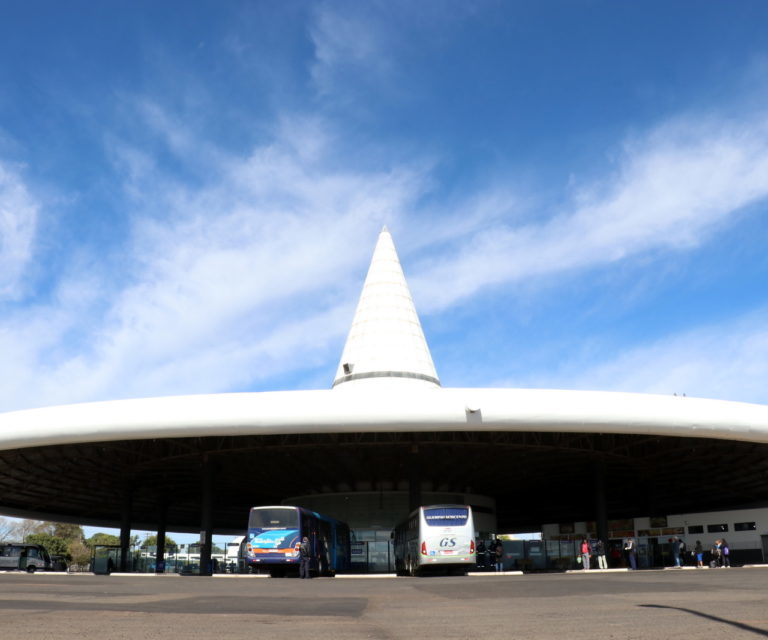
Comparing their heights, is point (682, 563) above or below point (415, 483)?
below

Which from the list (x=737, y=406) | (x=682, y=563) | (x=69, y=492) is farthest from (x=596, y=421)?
(x=69, y=492)

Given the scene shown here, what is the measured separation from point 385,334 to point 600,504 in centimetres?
1561

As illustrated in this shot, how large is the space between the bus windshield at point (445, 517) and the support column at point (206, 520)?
49.6ft

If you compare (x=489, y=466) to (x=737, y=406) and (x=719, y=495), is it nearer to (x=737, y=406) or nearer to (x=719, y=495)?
(x=737, y=406)

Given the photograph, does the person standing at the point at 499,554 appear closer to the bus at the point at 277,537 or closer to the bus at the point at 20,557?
the bus at the point at 277,537

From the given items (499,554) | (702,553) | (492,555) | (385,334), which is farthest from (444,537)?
(702,553)

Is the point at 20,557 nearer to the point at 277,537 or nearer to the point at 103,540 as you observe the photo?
the point at 277,537

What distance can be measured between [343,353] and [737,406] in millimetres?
21326

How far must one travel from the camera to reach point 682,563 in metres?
43.1

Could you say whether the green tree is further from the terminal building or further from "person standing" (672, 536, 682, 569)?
"person standing" (672, 536, 682, 569)

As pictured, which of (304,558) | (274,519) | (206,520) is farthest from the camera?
(206,520)

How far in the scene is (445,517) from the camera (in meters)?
31.4

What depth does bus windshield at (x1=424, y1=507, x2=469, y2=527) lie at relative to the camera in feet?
103

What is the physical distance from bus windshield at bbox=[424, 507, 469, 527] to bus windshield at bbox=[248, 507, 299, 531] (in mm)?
5438
